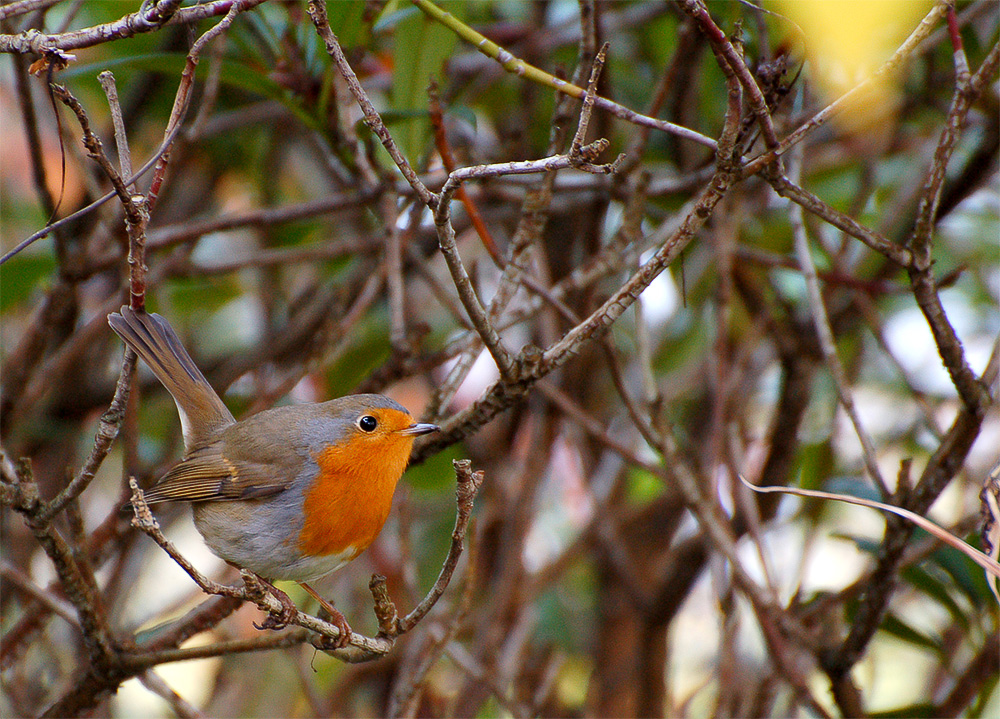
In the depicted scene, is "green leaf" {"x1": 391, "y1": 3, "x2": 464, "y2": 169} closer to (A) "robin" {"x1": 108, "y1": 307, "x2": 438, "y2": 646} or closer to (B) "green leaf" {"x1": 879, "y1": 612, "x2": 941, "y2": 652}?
(A) "robin" {"x1": 108, "y1": 307, "x2": 438, "y2": 646}

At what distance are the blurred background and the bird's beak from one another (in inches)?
1.7

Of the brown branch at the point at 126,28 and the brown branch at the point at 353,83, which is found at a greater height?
the brown branch at the point at 126,28

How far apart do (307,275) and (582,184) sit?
201cm

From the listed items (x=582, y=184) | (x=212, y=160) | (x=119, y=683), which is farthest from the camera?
(x=212, y=160)

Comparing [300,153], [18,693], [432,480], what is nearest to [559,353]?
[432,480]

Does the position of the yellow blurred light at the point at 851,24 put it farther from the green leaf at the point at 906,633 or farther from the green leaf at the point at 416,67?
the green leaf at the point at 906,633

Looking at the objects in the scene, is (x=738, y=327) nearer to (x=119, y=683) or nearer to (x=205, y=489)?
(x=205, y=489)

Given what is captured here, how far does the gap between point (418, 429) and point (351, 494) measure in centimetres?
30

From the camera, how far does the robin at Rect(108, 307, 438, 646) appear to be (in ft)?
7.68

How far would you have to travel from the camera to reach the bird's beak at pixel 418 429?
223 cm

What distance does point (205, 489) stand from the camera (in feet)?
7.98

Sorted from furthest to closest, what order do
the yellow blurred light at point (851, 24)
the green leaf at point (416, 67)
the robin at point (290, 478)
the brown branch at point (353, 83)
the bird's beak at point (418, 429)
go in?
the green leaf at point (416, 67), the robin at point (290, 478), the bird's beak at point (418, 429), the yellow blurred light at point (851, 24), the brown branch at point (353, 83)

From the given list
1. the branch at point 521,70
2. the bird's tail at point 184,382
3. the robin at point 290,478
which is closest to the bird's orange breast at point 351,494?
the robin at point 290,478

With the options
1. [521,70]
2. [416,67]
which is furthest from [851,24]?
[416,67]
